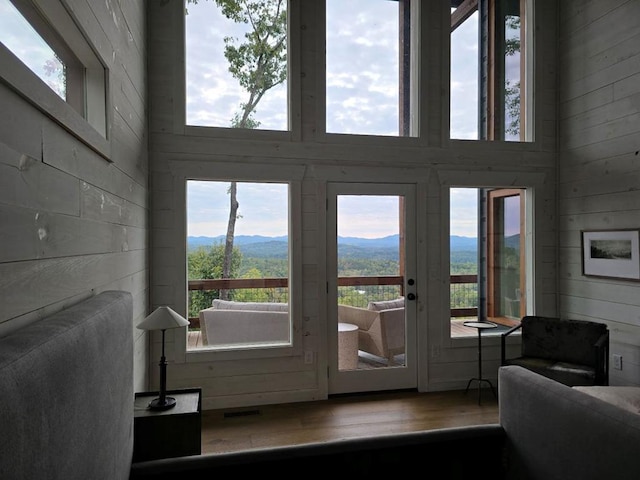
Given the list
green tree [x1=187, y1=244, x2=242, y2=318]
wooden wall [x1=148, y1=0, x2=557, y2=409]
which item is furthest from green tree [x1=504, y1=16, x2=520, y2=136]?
green tree [x1=187, y1=244, x2=242, y2=318]

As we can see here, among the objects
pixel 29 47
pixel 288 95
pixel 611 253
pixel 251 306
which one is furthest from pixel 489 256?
pixel 29 47

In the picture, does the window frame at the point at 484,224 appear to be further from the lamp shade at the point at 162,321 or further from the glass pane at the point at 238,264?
the lamp shade at the point at 162,321

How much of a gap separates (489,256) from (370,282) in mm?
1308

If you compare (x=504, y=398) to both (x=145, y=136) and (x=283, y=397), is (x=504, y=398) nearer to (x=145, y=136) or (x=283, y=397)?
(x=283, y=397)

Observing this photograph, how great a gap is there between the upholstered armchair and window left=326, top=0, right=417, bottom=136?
165 centimetres

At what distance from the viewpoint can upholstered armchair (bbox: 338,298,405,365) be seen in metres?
3.92

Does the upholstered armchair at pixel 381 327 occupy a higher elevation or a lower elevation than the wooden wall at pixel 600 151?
lower

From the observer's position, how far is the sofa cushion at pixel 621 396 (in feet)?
7.16

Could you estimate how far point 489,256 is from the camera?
4254 millimetres

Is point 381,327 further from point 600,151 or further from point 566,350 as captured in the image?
point 600,151

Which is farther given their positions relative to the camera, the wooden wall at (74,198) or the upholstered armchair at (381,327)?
the upholstered armchair at (381,327)

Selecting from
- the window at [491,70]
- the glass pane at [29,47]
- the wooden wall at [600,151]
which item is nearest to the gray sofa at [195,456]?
the glass pane at [29,47]

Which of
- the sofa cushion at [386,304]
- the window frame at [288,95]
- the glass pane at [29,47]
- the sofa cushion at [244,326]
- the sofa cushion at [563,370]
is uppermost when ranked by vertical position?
the window frame at [288,95]

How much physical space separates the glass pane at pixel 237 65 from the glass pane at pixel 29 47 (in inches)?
81.9
